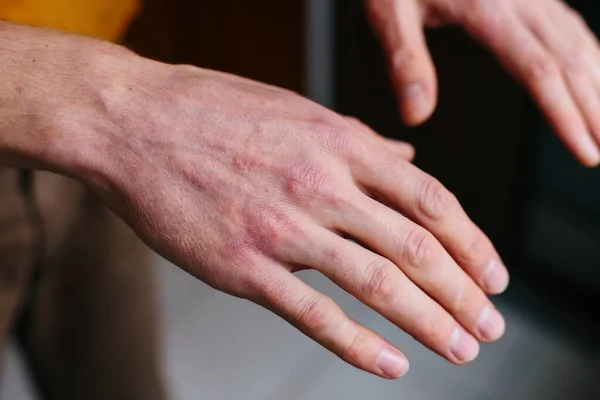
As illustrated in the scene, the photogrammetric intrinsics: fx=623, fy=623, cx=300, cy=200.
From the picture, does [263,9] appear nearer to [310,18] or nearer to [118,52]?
[310,18]

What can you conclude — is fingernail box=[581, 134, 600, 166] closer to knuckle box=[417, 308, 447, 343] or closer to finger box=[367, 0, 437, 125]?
finger box=[367, 0, 437, 125]

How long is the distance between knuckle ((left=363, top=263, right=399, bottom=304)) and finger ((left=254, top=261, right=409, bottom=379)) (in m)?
0.03

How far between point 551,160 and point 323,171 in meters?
0.95

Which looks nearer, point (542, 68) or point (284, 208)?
point (284, 208)

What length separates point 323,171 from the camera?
50 cm

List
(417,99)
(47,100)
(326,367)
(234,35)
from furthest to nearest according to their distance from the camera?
(234,35)
(326,367)
(417,99)
(47,100)

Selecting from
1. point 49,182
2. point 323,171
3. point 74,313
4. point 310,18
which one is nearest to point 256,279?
point 323,171

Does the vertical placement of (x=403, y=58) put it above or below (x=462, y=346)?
above

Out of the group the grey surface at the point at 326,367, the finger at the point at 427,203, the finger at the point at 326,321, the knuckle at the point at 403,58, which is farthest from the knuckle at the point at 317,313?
the grey surface at the point at 326,367

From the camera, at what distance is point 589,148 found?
0.67m

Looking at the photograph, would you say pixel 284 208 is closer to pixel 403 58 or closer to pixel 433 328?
pixel 433 328

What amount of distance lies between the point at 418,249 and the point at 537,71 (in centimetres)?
31

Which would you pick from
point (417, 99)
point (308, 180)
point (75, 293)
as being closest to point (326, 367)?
point (75, 293)

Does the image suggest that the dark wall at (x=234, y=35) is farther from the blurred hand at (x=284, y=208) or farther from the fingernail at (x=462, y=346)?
the fingernail at (x=462, y=346)
